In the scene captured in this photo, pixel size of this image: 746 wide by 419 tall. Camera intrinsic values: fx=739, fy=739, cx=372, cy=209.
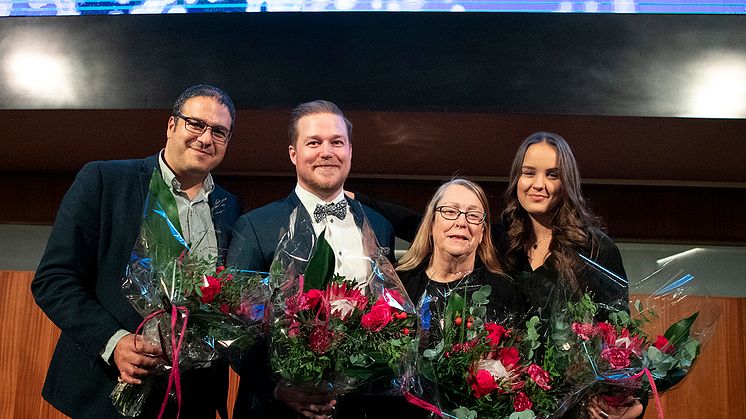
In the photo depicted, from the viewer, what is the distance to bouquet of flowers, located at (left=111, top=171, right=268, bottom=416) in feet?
5.07

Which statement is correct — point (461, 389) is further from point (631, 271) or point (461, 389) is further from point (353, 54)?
point (631, 271)

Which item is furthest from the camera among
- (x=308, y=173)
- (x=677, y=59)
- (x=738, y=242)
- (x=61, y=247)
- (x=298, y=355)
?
(x=738, y=242)

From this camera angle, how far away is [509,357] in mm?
1560

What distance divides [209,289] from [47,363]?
6.48 ft

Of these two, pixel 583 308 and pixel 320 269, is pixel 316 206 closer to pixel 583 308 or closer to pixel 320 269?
pixel 320 269

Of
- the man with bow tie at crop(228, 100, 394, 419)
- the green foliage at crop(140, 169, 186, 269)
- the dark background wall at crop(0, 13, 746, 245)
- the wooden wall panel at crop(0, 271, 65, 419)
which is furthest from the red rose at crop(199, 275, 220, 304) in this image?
the wooden wall panel at crop(0, 271, 65, 419)

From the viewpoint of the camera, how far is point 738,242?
11.4ft

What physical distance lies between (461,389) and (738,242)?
2.46m

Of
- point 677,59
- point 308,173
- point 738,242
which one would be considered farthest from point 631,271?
point 308,173

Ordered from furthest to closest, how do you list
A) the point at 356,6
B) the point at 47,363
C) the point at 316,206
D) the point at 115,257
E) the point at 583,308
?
the point at 47,363 → the point at 356,6 → the point at 316,206 → the point at 115,257 → the point at 583,308

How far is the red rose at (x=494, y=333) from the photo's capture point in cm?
157

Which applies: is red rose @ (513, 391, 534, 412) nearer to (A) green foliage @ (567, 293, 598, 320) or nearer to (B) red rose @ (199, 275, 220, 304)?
(A) green foliage @ (567, 293, 598, 320)

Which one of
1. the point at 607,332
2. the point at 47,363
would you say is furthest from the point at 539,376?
the point at 47,363

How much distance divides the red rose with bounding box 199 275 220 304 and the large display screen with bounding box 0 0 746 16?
161 cm
